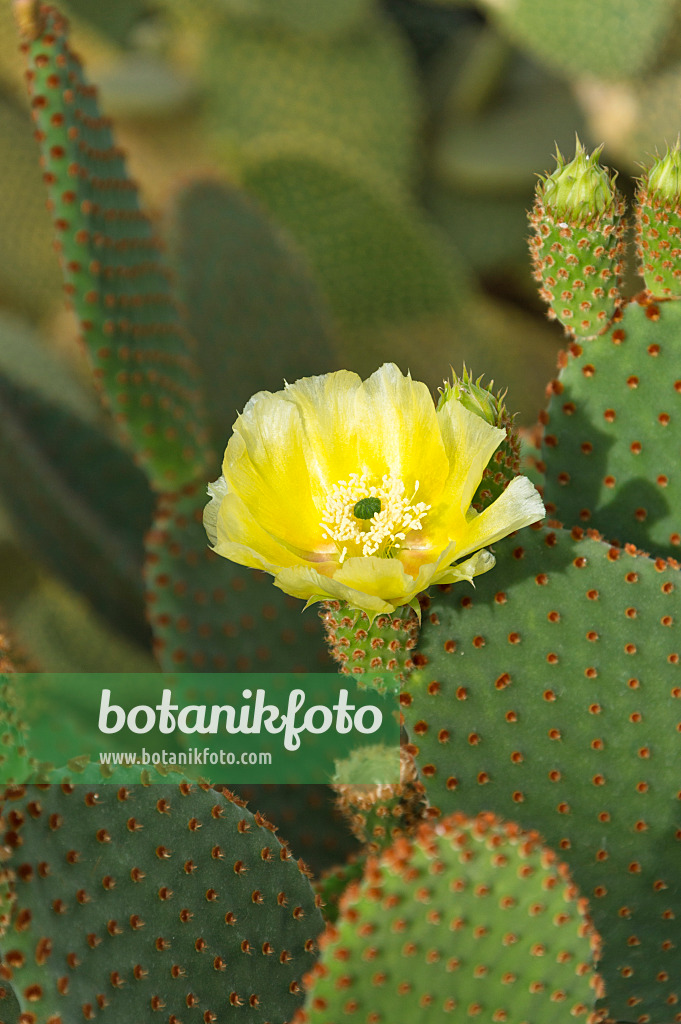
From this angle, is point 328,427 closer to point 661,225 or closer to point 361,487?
point 361,487

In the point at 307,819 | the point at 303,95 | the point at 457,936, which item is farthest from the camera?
the point at 303,95

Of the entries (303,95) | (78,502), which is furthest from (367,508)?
(303,95)

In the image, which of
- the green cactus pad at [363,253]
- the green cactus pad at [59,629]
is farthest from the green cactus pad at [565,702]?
the green cactus pad at [363,253]

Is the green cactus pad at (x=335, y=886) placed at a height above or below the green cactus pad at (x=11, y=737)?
below

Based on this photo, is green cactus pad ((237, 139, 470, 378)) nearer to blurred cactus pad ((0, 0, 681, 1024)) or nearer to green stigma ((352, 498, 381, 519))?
blurred cactus pad ((0, 0, 681, 1024))

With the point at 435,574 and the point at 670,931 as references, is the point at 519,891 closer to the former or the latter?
the point at 435,574

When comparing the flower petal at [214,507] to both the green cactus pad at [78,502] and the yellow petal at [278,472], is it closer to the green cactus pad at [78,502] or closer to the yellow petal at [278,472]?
the yellow petal at [278,472]

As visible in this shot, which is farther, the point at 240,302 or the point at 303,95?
the point at 303,95
